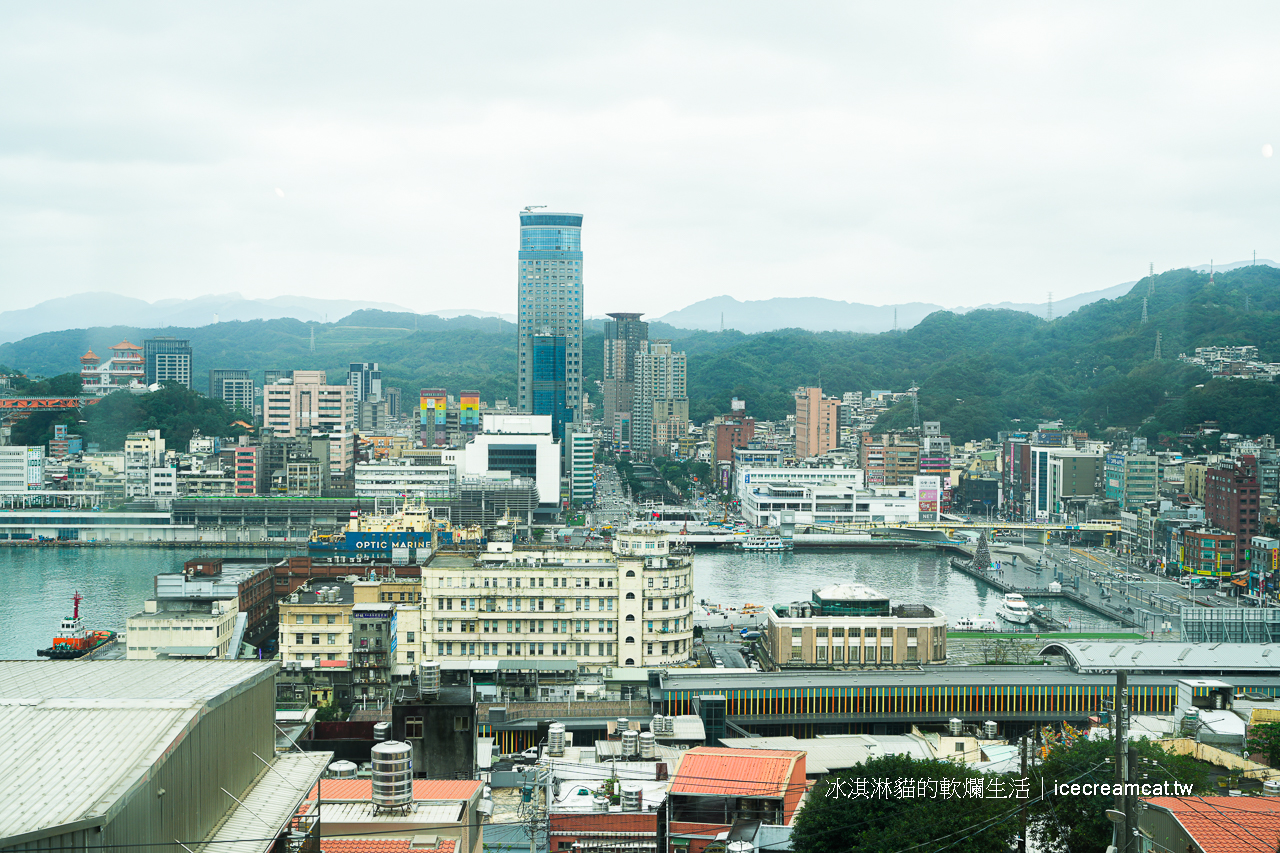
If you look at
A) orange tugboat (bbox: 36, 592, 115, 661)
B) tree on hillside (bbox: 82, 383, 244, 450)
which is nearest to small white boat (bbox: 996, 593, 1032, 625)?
orange tugboat (bbox: 36, 592, 115, 661)

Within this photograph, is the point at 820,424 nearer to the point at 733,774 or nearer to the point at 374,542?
the point at 374,542

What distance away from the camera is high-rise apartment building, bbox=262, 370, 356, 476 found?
1317 inches

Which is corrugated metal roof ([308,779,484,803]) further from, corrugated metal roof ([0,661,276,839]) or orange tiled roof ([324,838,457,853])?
corrugated metal roof ([0,661,276,839])

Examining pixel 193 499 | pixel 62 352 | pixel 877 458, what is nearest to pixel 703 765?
pixel 193 499

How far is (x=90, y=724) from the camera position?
2.46 meters

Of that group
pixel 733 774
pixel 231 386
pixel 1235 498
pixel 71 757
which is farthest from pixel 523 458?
pixel 71 757

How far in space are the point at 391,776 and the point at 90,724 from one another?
149 cm

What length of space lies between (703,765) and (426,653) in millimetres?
5567

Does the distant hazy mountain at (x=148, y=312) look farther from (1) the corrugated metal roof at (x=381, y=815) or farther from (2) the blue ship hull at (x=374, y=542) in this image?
(1) the corrugated metal roof at (x=381, y=815)

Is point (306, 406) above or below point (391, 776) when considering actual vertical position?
above

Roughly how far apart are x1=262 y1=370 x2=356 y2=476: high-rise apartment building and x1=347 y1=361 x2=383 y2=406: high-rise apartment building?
411 inches

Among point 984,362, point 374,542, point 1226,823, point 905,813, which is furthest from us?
point 984,362

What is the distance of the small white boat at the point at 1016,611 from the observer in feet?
51.3

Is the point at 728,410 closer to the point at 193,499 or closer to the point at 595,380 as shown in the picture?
the point at 595,380
